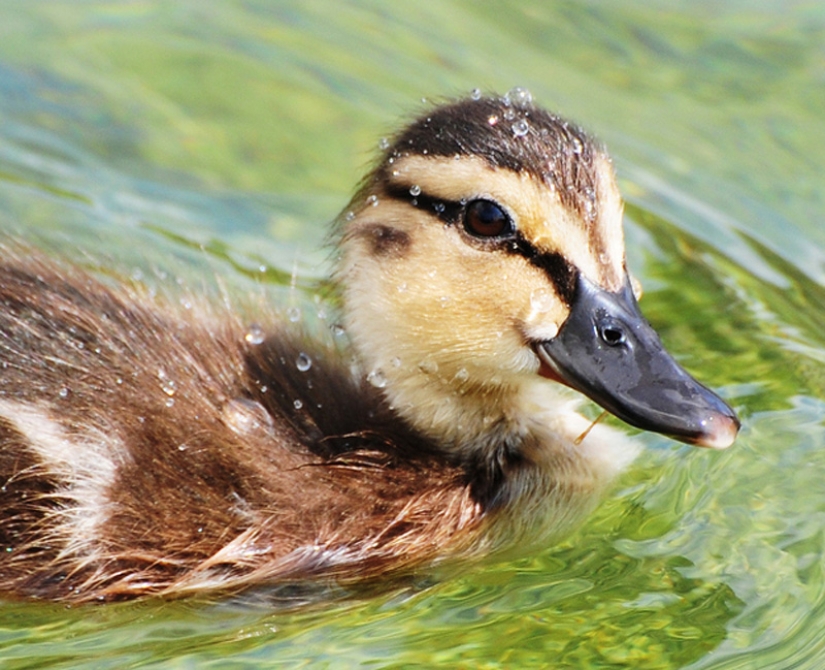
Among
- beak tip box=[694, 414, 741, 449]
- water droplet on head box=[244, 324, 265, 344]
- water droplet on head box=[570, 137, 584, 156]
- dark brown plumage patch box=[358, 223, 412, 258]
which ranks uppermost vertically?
water droplet on head box=[570, 137, 584, 156]

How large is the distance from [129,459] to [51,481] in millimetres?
161

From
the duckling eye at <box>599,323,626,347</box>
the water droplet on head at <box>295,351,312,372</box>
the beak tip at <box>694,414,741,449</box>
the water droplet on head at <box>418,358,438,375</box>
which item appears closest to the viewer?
the beak tip at <box>694,414,741,449</box>

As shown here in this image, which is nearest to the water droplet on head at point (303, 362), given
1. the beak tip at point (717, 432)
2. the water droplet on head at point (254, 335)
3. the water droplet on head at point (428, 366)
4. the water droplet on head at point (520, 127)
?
the water droplet on head at point (254, 335)

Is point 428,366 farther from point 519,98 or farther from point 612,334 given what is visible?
point 519,98

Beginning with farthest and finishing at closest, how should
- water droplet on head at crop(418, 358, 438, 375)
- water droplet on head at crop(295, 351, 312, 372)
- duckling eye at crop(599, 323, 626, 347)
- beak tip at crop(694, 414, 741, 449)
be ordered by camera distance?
water droplet on head at crop(295, 351, 312, 372)
water droplet on head at crop(418, 358, 438, 375)
duckling eye at crop(599, 323, 626, 347)
beak tip at crop(694, 414, 741, 449)

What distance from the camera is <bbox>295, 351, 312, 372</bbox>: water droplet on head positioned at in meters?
Result: 3.56

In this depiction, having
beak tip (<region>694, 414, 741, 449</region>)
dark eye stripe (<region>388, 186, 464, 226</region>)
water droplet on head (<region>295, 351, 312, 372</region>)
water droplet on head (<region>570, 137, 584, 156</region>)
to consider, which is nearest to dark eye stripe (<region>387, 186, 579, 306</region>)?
dark eye stripe (<region>388, 186, 464, 226</region>)

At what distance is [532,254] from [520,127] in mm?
→ 281

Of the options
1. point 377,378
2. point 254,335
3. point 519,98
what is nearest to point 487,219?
point 519,98

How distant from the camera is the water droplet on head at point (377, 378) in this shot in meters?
3.50

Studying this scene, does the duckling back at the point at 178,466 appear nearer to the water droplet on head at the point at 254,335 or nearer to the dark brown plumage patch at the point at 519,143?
the water droplet on head at the point at 254,335

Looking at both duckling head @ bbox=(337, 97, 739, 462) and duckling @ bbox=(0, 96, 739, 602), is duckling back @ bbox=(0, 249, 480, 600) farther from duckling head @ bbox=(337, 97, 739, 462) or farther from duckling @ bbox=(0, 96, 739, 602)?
duckling head @ bbox=(337, 97, 739, 462)

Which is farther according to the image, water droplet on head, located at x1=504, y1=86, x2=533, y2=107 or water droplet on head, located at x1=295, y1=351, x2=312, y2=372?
water droplet on head, located at x1=295, y1=351, x2=312, y2=372

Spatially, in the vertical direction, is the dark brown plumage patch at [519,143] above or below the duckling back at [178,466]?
above
